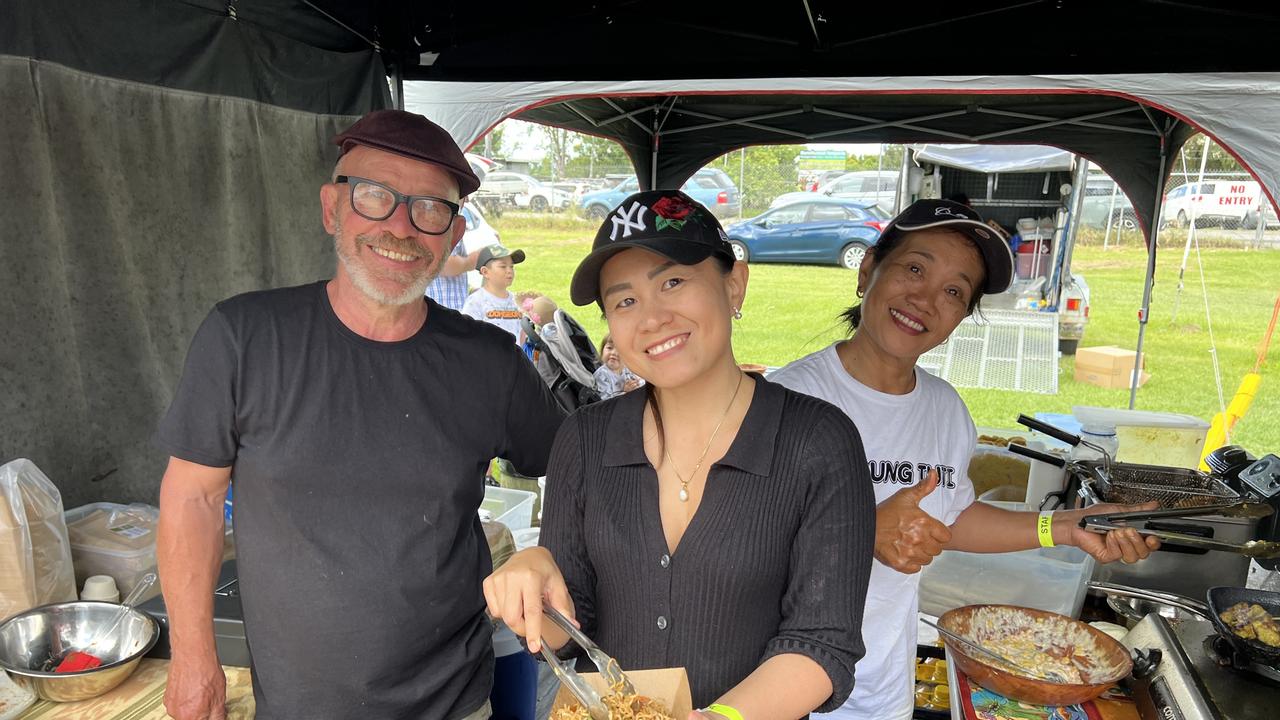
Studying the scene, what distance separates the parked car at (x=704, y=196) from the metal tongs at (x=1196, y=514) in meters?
16.0

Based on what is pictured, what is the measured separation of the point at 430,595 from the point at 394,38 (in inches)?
106

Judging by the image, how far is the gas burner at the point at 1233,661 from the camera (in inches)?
73.4

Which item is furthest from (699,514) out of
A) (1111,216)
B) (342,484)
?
(1111,216)

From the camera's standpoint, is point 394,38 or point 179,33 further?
point 394,38

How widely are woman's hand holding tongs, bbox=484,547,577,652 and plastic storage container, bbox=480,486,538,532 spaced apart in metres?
2.58

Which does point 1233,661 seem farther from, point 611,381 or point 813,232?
point 813,232

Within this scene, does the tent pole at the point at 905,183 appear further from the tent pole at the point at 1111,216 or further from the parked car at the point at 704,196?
the tent pole at the point at 1111,216

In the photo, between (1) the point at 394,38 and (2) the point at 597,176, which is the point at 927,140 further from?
(2) the point at 597,176

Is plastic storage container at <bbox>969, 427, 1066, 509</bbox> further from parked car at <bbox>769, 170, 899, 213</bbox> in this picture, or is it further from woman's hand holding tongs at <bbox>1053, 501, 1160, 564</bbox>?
parked car at <bbox>769, 170, 899, 213</bbox>

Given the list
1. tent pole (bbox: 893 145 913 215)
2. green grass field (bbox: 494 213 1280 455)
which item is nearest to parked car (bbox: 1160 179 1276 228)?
green grass field (bbox: 494 213 1280 455)

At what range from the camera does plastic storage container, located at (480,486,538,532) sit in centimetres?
395

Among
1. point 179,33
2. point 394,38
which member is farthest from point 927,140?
point 179,33

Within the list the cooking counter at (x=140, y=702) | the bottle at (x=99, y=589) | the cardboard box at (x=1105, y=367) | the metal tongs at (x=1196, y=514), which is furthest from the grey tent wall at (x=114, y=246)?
the cardboard box at (x=1105, y=367)

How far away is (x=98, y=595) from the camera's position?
2395mm
